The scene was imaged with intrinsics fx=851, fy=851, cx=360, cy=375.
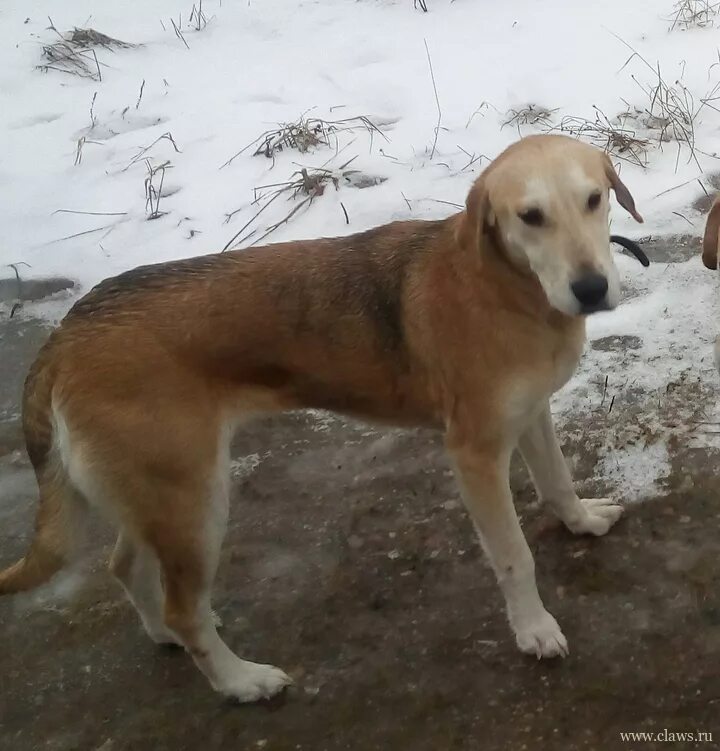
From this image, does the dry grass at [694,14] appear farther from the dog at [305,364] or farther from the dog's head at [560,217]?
the dog's head at [560,217]

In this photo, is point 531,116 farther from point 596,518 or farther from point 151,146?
point 596,518

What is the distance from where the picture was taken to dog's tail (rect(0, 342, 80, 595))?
2.43 metres

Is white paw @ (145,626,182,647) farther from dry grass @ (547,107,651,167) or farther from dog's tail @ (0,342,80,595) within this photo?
dry grass @ (547,107,651,167)

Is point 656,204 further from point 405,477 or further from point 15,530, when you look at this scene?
point 15,530

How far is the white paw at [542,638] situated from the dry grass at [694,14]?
5147mm

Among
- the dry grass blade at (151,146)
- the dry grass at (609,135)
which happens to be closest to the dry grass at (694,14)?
the dry grass at (609,135)

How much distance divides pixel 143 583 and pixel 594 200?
1.83m

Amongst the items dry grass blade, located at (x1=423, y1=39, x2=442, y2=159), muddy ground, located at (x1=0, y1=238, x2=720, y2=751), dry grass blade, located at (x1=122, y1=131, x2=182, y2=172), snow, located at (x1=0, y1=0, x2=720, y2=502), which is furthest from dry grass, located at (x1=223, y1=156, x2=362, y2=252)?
muddy ground, located at (x1=0, y1=238, x2=720, y2=751)

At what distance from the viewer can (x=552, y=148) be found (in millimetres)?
2188

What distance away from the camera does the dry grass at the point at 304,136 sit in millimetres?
5945

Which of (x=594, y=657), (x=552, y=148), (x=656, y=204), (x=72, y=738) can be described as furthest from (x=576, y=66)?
(x=72, y=738)

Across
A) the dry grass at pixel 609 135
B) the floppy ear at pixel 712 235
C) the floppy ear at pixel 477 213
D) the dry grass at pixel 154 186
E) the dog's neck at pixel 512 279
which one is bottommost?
the dry grass at pixel 154 186

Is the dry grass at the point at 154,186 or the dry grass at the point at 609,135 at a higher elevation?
the dry grass at the point at 609,135

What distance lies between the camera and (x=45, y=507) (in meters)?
2.46
